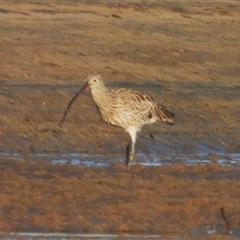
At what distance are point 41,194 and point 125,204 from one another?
0.84 m

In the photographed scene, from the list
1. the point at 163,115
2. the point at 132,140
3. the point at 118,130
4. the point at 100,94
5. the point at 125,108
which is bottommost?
the point at 118,130

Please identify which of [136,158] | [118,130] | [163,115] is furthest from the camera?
[118,130]

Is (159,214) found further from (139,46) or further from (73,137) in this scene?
(139,46)

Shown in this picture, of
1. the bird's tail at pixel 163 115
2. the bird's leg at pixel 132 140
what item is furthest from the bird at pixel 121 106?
the bird's tail at pixel 163 115

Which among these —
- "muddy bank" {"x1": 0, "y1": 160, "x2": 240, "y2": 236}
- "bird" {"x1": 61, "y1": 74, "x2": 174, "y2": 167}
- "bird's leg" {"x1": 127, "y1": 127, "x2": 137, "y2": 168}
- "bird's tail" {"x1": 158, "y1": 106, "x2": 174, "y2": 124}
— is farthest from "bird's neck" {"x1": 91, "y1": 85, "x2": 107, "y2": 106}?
"muddy bank" {"x1": 0, "y1": 160, "x2": 240, "y2": 236}

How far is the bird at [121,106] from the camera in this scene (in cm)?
1167

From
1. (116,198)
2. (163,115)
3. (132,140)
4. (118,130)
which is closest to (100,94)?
(132,140)

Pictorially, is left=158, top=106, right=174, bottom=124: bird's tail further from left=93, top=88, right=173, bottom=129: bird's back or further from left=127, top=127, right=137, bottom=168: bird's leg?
left=127, top=127, right=137, bottom=168: bird's leg

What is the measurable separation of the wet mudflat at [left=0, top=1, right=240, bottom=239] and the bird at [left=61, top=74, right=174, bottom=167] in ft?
1.01

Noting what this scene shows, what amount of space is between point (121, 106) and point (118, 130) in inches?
41.9

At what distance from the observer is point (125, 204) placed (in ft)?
30.6

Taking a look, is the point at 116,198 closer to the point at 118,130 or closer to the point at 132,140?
the point at 132,140

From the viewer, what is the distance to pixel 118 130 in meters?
12.7

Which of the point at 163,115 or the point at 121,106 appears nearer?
the point at 121,106
